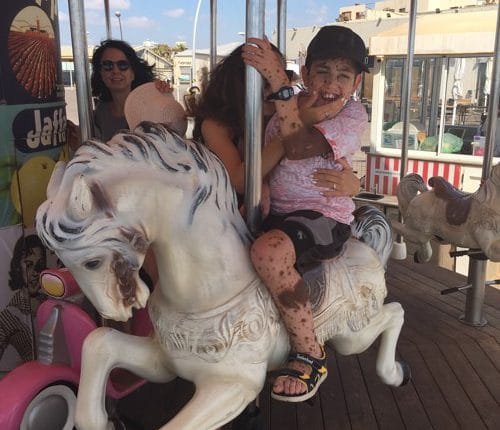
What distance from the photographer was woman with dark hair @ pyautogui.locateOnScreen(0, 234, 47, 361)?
156 centimetres

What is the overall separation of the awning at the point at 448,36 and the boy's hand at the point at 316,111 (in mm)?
3882

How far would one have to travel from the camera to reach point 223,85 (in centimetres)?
127

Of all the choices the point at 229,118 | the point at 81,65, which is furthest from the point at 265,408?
the point at 81,65

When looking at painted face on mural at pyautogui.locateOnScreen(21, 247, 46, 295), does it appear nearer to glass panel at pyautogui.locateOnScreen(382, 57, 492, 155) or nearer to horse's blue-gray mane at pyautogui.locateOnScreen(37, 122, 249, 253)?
horse's blue-gray mane at pyautogui.locateOnScreen(37, 122, 249, 253)

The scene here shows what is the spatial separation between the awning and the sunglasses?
354 cm

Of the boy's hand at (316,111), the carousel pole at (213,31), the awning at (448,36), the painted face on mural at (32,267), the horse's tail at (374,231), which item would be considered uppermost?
the awning at (448,36)

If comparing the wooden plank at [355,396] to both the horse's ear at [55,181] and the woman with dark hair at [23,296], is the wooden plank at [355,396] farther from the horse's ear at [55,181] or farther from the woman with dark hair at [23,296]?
the horse's ear at [55,181]

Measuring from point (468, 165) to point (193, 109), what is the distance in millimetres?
4271

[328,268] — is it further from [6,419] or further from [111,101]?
[111,101]

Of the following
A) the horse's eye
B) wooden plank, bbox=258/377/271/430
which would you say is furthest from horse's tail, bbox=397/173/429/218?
the horse's eye

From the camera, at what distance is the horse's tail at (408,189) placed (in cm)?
256

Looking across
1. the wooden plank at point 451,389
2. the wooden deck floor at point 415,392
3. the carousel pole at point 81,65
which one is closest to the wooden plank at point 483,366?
the wooden deck floor at point 415,392

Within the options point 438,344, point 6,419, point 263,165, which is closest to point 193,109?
point 263,165

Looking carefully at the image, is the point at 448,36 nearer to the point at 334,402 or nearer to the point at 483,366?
the point at 483,366
